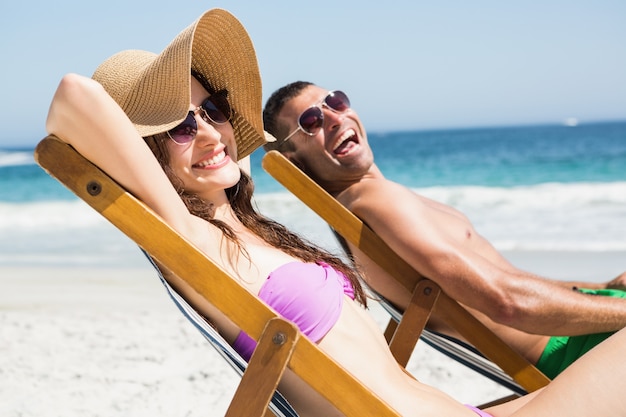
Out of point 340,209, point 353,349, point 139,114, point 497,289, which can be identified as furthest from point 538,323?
point 139,114

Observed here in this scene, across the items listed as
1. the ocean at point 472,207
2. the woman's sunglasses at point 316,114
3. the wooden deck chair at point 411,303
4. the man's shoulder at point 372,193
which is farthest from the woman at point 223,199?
the woman's sunglasses at point 316,114

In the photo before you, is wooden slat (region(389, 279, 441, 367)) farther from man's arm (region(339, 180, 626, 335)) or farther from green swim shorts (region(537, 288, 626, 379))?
green swim shorts (region(537, 288, 626, 379))

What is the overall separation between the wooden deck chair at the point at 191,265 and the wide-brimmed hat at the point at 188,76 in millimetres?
309

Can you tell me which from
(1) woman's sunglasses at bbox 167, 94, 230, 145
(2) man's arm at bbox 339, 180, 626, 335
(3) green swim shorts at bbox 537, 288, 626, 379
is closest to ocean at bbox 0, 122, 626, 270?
(2) man's arm at bbox 339, 180, 626, 335

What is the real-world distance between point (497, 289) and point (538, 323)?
0.63 feet

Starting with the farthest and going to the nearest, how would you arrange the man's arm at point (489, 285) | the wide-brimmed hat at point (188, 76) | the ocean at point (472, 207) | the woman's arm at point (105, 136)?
the ocean at point (472, 207)
the man's arm at point (489, 285)
the wide-brimmed hat at point (188, 76)
the woman's arm at point (105, 136)

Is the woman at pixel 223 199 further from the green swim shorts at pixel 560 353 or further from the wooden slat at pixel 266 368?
the green swim shorts at pixel 560 353

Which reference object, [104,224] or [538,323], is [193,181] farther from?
[104,224]

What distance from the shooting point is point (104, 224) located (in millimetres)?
13680

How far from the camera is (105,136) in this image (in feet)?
5.66

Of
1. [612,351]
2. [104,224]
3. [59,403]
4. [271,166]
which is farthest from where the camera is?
[104,224]

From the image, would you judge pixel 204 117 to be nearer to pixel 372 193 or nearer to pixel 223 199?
pixel 223 199

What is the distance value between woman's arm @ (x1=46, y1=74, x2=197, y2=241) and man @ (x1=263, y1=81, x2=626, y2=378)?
1326 mm

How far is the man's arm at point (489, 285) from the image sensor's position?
2.83 metres
